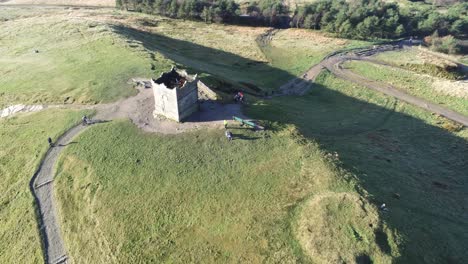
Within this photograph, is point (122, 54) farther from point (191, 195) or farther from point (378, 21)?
point (378, 21)

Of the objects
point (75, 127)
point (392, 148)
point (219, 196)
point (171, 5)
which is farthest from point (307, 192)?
point (171, 5)

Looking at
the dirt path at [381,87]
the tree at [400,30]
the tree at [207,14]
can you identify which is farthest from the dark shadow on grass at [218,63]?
the tree at [400,30]

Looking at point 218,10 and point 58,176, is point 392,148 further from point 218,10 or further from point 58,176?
point 218,10

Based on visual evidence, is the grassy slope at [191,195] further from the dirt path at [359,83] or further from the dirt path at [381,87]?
the dirt path at [381,87]

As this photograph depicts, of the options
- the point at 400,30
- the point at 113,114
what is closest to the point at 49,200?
the point at 113,114

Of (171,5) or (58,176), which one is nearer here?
(58,176)

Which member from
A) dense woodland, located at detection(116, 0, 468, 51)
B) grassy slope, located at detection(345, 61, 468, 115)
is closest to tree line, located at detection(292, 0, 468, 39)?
dense woodland, located at detection(116, 0, 468, 51)
